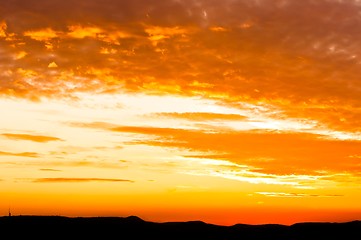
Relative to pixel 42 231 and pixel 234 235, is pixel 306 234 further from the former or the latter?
pixel 42 231

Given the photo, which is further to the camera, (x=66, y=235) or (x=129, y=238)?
(x=129, y=238)

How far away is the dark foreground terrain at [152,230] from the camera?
260 ft

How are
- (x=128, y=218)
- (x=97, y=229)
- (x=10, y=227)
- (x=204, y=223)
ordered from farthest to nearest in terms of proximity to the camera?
(x=204, y=223) < (x=128, y=218) < (x=97, y=229) < (x=10, y=227)

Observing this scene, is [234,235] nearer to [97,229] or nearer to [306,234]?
[306,234]

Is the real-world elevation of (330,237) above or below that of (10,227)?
below

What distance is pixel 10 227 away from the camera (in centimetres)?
7706

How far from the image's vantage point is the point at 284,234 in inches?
3917

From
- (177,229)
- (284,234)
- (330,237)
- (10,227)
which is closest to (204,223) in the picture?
(177,229)

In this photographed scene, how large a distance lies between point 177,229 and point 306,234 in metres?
26.7

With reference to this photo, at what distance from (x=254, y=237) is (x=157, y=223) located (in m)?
19.8

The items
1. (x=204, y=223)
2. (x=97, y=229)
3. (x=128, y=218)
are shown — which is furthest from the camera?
(x=204, y=223)

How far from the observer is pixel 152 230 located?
9419cm

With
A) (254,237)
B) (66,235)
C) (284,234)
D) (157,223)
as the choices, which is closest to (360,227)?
(284,234)

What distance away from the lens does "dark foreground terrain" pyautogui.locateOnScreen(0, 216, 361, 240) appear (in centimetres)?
7938
